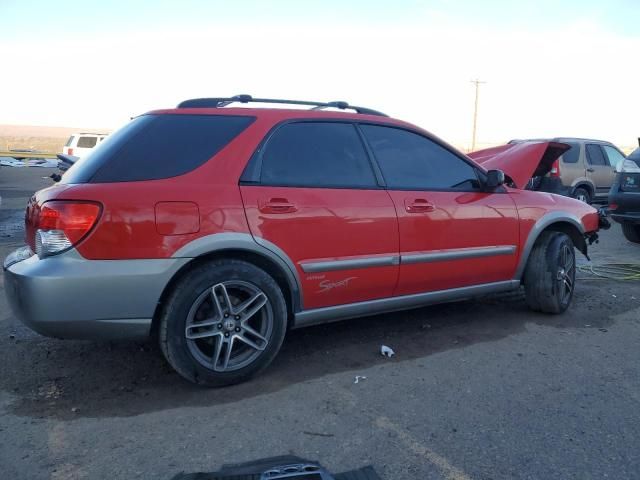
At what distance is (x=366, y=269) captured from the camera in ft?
12.3

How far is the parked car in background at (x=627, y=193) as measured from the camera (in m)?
7.75

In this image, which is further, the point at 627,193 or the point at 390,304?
the point at 627,193

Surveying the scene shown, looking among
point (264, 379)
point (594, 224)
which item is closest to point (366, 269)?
point (264, 379)

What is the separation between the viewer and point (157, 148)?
3293 mm

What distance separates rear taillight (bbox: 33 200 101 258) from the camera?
9.70ft

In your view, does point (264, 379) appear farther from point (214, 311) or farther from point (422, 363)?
point (422, 363)

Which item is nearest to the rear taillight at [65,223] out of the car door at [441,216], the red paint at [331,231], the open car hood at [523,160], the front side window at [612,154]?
the red paint at [331,231]

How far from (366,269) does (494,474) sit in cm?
161

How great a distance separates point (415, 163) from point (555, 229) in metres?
1.69

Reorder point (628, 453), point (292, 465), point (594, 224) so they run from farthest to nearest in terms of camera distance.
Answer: point (594, 224), point (628, 453), point (292, 465)

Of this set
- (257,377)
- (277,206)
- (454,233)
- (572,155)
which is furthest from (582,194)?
(257,377)

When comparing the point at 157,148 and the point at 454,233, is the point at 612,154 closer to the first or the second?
the point at 454,233

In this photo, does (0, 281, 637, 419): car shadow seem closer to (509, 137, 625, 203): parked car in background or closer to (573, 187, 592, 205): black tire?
(509, 137, 625, 203): parked car in background

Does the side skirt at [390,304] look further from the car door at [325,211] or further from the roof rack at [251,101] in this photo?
the roof rack at [251,101]
